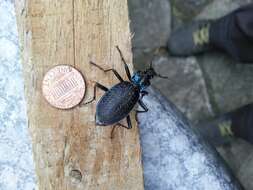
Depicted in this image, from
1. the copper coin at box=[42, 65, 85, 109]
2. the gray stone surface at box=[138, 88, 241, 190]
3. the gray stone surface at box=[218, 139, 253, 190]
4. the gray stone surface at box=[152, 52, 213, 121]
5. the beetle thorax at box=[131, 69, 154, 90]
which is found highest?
the copper coin at box=[42, 65, 85, 109]

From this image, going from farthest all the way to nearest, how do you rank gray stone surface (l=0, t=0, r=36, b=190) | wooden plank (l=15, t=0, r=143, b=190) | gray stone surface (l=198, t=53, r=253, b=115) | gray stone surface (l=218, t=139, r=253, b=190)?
gray stone surface (l=198, t=53, r=253, b=115)
gray stone surface (l=218, t=139, r=253, b=190)
gray stone surface (l=0, t=0, r=36, b=190)
wooden plank (l=15, t=0, r=143, b=190)

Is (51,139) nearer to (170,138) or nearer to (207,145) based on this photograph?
(170,138)

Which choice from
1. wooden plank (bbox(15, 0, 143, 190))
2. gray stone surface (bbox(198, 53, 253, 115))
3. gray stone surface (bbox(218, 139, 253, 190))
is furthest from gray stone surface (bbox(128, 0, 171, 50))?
wooden plank (bbox(15, 0, 143, 190))

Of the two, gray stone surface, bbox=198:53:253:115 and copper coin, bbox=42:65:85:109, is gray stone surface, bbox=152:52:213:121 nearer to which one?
gray stone surface, bbox=198:53:253:115

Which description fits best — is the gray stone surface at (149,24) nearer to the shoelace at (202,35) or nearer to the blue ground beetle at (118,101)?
the shoelace at (202,35)

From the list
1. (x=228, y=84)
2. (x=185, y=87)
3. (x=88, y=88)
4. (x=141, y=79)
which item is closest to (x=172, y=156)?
(x=141, y=79)

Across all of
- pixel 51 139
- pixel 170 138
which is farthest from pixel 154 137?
pixel 51 139

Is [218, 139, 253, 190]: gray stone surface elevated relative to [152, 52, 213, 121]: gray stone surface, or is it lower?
lower

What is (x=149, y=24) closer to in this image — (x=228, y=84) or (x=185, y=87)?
(x=185, y=87)

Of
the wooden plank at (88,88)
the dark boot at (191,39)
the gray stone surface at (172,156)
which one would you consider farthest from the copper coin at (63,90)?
the dark boot at (191,39)
